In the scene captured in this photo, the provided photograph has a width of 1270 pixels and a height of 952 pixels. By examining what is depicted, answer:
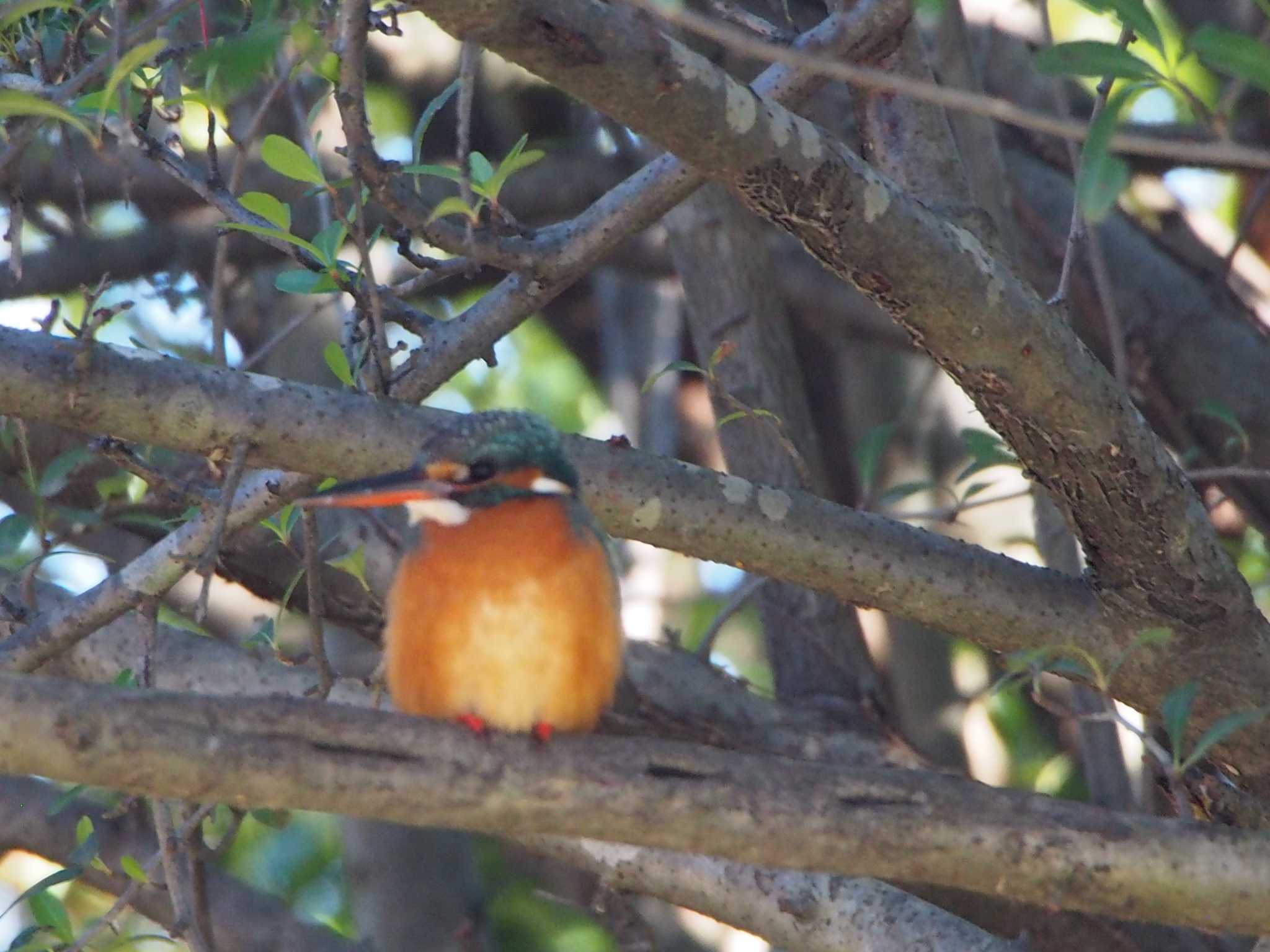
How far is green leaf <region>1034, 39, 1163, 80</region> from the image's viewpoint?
9.40 feet

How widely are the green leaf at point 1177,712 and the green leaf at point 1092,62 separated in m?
1.32

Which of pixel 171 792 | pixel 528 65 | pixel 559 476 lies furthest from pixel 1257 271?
pixel 171 792

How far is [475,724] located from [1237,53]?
1.91 meters

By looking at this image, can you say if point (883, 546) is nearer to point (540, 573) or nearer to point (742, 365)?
point (540, 573)

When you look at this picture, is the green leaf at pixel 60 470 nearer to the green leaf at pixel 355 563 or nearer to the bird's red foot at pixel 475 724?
the green leaf at pixel 355 563

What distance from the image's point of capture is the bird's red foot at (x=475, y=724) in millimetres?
2959

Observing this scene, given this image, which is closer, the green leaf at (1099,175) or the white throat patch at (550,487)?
the green leaf at (1099,175)

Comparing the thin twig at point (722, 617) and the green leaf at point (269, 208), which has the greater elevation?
the green leaf at point (269, 208)

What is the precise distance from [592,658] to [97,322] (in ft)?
4.25

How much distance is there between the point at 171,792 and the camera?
265cm

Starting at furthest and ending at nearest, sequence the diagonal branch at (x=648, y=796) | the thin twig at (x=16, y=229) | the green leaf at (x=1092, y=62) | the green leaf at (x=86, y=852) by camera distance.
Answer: the green leaf at (x=86, y=852) → the thin twig at (x=16, y=229) → the green leaf at (x=1092, y=62) → the diagonal branch at (x=648, y=796)

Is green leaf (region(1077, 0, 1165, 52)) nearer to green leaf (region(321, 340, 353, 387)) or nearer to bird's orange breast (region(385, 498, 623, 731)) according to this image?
bird's orange breast (region(385, 498, 623, 731))

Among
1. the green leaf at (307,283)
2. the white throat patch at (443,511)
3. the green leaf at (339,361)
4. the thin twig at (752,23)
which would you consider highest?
the thin twig at (752,23)

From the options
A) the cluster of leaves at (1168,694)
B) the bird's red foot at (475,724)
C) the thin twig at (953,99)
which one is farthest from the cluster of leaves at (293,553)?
the thin twig at (953,99)
